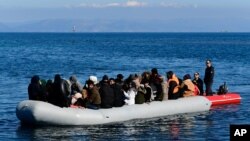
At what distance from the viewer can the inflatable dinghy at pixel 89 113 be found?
18672 millimetres

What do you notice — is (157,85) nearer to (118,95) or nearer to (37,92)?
(118,95)

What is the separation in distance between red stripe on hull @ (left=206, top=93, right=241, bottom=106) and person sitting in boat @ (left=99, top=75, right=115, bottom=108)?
4921mm

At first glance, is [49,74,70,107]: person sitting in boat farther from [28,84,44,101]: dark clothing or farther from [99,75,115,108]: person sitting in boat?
[99,75,115,108]: person sitting in boat

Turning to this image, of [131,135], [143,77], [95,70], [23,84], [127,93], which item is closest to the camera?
[131,135]

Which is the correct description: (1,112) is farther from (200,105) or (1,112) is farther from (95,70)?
(95,70)

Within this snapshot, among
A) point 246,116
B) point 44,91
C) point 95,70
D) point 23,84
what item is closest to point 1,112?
point 44,91

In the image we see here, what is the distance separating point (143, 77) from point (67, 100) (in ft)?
13.4

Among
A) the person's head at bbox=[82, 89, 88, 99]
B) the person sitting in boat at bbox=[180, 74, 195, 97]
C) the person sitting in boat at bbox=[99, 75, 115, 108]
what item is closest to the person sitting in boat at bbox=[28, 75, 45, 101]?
the person's head at bbox=[82, 89, 88, 99]

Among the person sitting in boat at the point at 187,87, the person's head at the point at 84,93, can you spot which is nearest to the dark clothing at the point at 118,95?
the person's head at the point at 84,93

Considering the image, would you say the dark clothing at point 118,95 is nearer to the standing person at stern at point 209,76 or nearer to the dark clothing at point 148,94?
the dark clothing at point 148,94

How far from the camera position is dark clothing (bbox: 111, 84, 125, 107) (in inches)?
806

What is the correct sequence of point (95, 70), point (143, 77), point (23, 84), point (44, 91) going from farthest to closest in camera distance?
point (95, 70) → point (23, 84) → point (143, 77) → point (44, 91)

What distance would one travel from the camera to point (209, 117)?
2172 centimetres

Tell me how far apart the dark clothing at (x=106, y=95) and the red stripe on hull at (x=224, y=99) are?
4.92 m
